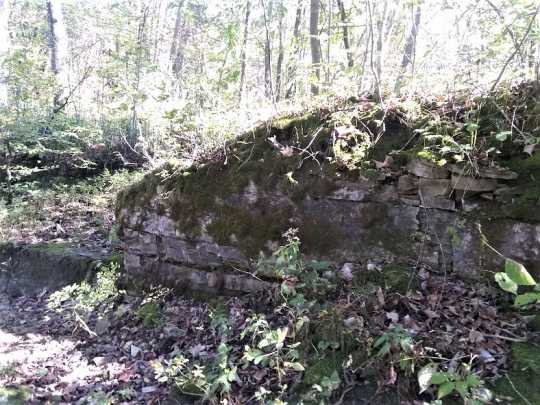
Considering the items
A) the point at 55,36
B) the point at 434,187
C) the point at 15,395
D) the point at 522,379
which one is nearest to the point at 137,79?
the point at 55,36

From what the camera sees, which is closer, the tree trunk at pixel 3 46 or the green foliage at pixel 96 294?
the green foliage at pixel 96 294

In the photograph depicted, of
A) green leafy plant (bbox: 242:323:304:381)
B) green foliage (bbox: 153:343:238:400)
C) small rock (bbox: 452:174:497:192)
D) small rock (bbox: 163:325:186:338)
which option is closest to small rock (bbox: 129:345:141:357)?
small rock (bbox: 163:325:186:338)

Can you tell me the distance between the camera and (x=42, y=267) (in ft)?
20.8

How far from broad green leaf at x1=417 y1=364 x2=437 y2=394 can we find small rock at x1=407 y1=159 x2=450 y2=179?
1657 millimetres

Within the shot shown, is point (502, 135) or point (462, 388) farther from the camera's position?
point (502, 135)

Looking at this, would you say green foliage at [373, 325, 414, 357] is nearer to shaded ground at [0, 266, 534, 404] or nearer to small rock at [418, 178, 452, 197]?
shaded ground at [0, 266, 534, 404]

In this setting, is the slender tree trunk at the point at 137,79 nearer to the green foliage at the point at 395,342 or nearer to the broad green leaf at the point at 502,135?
the broad green leaf at the point at 502,135

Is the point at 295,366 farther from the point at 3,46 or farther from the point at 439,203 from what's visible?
the point at 3,46

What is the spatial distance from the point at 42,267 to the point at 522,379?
668 cm

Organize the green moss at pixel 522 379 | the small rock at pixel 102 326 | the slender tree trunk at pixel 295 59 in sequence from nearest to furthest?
1. the green moss at pixel 522 379
2. the small rock at pixel 102 326
3. the slender tree trunk at pixel 295 59

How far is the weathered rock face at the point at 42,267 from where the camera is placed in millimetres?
5977

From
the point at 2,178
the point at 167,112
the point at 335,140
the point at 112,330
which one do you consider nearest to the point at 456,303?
the point at 335,140

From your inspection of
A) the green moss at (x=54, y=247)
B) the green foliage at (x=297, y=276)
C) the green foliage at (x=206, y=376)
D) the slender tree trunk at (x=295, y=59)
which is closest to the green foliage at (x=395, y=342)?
the green foliage at (x=297, y=276)

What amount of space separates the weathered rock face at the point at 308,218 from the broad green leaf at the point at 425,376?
3.83ft
